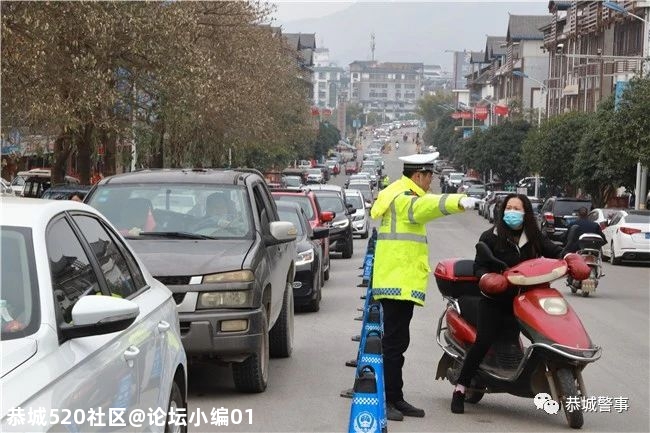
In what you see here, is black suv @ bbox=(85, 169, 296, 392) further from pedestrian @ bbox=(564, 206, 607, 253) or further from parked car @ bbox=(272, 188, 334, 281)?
parked car @ bbox=(272, 188, 334, 281)

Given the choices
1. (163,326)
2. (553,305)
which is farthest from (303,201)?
(163,326)

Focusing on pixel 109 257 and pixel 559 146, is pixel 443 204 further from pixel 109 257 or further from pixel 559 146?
pixel 559 146

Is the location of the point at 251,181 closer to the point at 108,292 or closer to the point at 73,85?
the point at 108,292

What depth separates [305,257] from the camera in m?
16.6

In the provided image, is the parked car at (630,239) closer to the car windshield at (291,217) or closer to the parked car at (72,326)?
the car windshield at (291,217)

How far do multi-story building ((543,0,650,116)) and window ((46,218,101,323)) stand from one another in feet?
170

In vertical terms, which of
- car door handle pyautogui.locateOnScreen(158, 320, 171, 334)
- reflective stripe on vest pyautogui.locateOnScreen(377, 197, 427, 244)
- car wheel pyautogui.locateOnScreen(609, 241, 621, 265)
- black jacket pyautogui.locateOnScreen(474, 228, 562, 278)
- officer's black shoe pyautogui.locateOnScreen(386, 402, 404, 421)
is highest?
reflective stripe on vest pyautogui.locateOnScreen(377, 197, 427, 244)

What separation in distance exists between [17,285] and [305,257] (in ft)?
38.7

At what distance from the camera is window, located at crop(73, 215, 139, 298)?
590cm

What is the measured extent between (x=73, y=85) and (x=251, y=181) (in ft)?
51.0

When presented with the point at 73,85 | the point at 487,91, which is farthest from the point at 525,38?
the point at 73,85

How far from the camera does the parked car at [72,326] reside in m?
4.27

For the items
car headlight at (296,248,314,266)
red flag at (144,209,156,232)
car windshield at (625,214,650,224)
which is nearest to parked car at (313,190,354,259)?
car windshield at (625,214,650,224)

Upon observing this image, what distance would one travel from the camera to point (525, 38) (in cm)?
11756
